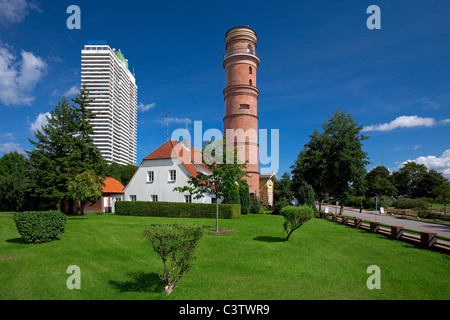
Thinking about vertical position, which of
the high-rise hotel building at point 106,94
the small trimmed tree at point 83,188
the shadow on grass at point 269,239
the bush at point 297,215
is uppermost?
the high-rise hotel building at point 106,94

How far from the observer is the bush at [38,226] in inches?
457

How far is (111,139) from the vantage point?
124 meters

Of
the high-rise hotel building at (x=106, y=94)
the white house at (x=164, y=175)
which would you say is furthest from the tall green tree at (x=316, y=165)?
the high-rise hotel building at (x=106, y=94)

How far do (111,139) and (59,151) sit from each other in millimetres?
103767

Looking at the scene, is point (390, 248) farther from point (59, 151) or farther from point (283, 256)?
point (59, 151)

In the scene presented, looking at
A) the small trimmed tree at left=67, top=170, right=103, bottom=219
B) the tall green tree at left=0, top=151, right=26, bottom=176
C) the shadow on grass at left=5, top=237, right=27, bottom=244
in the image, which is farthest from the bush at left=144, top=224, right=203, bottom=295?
the tall green tree at left=0, top=151, right=26, bottom=176

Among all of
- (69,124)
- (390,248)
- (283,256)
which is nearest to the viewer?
(283,256)

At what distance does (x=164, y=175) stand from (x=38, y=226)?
638 inches

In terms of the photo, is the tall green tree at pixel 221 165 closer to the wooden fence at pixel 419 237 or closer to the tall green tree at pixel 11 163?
the wooden fence at pixel 419 237

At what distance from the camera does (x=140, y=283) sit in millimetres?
6855

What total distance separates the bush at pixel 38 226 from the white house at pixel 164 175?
47.5 feet

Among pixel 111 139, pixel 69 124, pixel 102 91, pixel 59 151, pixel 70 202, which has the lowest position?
pixel 70 202

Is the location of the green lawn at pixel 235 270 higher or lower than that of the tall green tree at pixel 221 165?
lower
